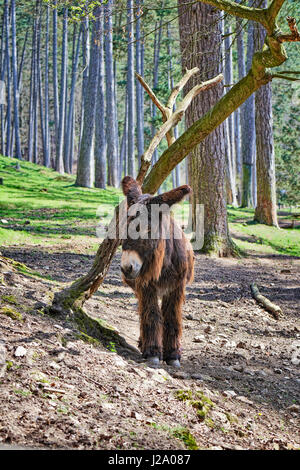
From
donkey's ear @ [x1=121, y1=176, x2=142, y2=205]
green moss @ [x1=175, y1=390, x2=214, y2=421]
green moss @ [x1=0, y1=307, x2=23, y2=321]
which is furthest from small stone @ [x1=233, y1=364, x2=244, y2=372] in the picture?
green moss @ [x1=0, y1=307, x2=23, y2=321]

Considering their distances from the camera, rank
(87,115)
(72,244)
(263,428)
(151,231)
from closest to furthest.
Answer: (263,428)
(151,231)
(72,244)
(87,115)

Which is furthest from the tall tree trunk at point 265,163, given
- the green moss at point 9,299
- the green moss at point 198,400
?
the green moss at point 198,400

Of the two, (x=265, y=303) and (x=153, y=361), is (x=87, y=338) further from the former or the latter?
(x=265, y=303)

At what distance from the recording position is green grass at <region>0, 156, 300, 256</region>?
40.5 ft

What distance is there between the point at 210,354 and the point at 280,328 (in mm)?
2151

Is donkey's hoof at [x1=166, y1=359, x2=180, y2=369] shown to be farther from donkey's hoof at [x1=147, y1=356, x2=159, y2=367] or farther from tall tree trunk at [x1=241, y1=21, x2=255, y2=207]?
tall tree trunk at [x1=241, y1=21, x2=255, y2=207]

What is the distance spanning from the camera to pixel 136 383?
183 inches

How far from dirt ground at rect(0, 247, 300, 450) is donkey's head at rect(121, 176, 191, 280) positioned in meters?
1.00

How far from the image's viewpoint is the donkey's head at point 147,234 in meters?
5.07

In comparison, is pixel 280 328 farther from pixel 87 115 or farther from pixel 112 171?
pixel 112 171

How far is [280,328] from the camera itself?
819 cm

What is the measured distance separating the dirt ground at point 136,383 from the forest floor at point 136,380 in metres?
0.01

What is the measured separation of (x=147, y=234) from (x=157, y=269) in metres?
0.41

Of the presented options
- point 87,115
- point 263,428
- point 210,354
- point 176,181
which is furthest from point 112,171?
point 263,428
